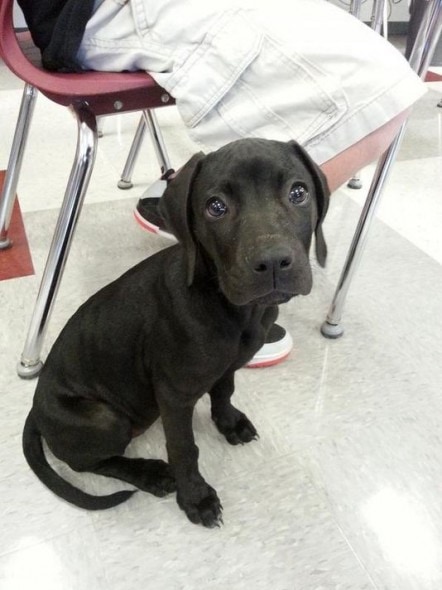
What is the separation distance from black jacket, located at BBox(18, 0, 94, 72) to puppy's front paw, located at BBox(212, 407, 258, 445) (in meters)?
0.87

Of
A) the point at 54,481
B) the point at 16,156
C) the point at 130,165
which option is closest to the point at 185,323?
the point at 54,481

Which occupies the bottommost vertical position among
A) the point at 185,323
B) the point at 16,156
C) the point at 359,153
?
the point at 16,156

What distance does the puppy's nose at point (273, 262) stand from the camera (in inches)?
30.5

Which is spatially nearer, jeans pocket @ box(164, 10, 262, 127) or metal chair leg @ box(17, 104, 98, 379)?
jeans pocket @ box(164, 10, 262, 127)

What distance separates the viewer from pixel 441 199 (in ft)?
7.40

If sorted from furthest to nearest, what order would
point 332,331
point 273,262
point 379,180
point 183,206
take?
point 332,331, point 379,180, point 183,206, point 273,262

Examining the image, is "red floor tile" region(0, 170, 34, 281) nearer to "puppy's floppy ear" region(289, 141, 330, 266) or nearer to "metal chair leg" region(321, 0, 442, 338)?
"metal chair leg" region(321, 0, 442, 338)

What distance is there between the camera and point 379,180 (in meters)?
1.37

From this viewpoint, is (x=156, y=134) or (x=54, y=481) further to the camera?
(x=156, y=134)

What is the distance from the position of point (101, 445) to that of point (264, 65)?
32.9 inches

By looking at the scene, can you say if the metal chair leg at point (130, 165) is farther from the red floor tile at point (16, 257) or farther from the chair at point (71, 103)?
the chair at point (71, 103)

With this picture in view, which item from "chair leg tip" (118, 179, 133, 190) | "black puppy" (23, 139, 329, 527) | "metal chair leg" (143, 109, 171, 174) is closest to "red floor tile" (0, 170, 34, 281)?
"chair leg tip" (118, 179, 133, 190)

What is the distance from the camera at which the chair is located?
110 centimetres

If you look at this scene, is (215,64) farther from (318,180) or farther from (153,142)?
(153,142)
